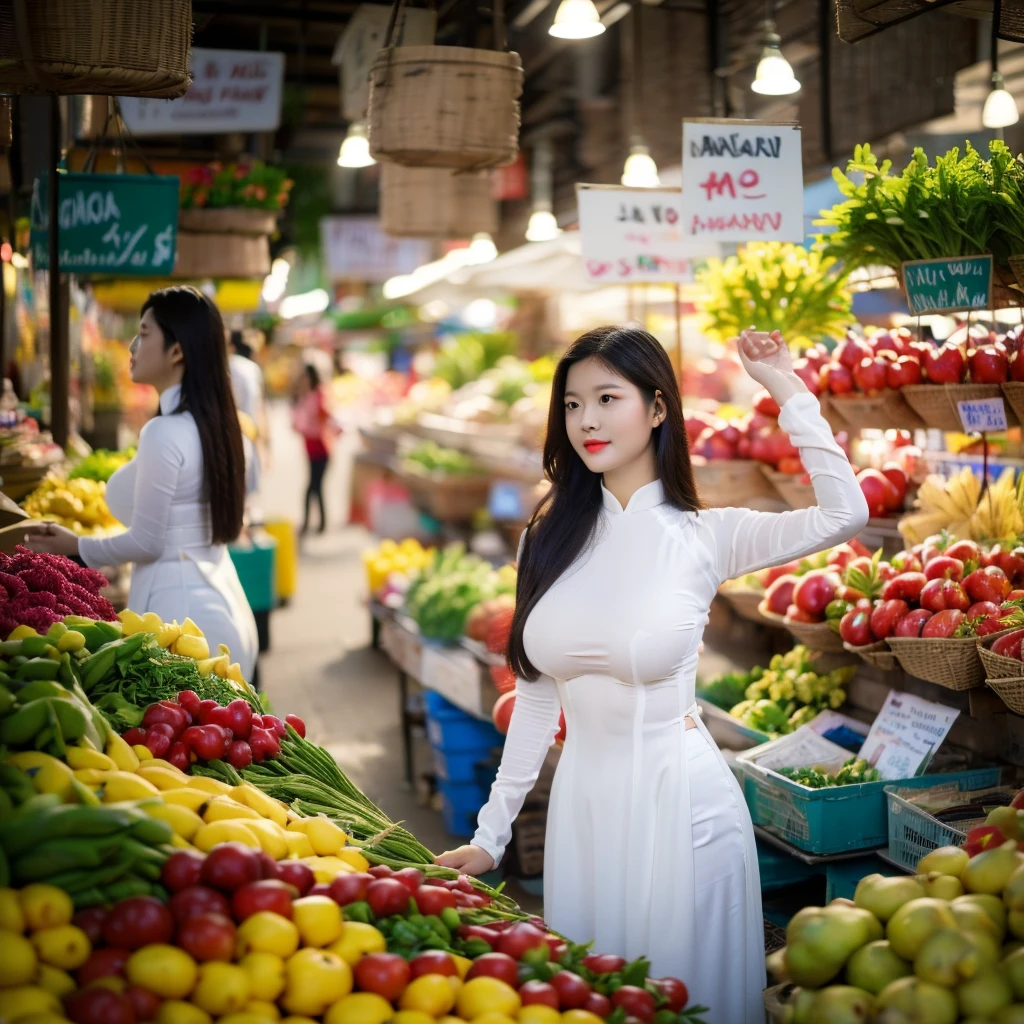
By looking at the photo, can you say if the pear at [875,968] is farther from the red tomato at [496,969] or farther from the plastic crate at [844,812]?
the plastic crate at [844,812]

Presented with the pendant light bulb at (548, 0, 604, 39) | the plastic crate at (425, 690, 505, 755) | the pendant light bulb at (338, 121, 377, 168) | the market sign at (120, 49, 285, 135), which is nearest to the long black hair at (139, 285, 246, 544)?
the plastic crate at (425, 690, 505, 755)

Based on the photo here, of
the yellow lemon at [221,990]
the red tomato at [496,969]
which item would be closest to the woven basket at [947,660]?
the red tomato at [496,969]

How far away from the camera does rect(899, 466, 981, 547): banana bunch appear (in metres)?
4.14

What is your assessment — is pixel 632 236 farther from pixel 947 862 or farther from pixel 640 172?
pixel 947 862

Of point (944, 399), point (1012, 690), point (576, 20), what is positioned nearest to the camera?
point (1012, 690)

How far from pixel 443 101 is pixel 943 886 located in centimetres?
335

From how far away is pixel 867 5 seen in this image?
11.3ft

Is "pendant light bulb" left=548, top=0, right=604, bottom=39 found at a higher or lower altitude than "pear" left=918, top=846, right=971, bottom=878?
higher

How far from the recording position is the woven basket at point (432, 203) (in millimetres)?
6914

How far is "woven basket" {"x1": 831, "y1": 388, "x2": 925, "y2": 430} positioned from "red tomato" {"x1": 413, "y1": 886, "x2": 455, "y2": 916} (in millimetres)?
2694

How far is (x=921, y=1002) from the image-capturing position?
1773 mm

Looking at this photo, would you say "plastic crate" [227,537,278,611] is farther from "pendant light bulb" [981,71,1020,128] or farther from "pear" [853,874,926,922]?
"pear" [853,874,926,922]

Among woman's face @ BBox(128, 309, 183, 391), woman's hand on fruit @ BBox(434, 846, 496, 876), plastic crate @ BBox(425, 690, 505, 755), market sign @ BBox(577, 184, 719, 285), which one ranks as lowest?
plastic crate @ BBox(425, 690, 505, 755)

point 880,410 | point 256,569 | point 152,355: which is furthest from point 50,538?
point 256,569
